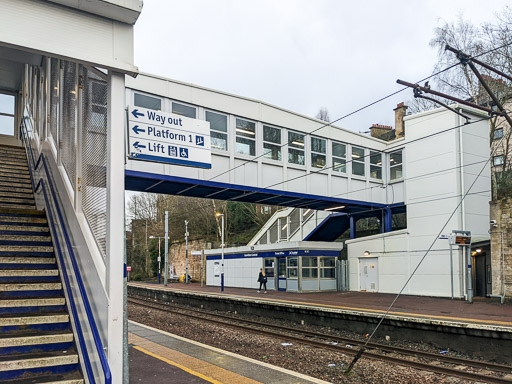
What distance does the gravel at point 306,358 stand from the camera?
8906 millimetres

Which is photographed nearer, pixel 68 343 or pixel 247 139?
pixel 68 343

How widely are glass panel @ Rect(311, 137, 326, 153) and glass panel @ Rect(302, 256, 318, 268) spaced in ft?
20.6

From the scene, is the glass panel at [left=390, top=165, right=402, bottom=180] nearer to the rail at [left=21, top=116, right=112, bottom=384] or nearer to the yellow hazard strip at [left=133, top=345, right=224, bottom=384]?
the yellow hazard strip at [left=133, top=345, right=224, bottom=384]

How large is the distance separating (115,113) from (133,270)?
54.4 metres

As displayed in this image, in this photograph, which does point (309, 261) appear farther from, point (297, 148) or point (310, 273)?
point (297, 148)

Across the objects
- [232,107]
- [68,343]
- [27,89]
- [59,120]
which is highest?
[232,107]

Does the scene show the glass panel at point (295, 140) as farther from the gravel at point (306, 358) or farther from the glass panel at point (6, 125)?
the glass panel at point (6, 125)

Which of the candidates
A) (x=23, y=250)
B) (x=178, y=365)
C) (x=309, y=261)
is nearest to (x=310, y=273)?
(x=309, y=261)

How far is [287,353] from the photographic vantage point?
11.0m

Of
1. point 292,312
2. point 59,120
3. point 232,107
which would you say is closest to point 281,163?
point 232,107

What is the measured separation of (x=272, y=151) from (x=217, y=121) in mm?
3119

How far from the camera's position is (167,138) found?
18.1ft

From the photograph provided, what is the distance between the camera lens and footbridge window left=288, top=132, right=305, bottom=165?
21.5 m

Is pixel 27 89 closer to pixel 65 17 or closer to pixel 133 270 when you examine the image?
pixel 65 17
